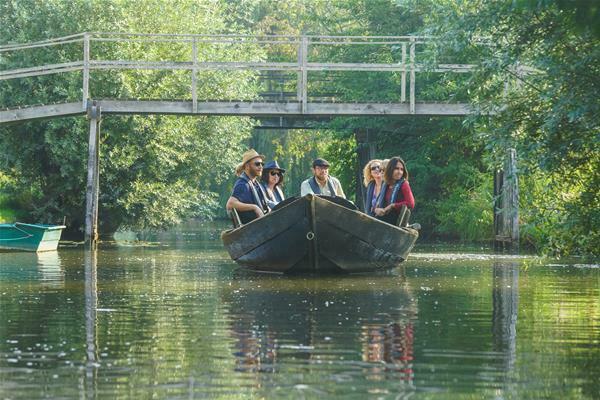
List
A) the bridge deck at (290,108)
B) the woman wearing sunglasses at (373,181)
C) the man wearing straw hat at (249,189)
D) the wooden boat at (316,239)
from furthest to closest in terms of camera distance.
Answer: the bridge deck at (290,108)
the woman wearing sunglasses at (373,181)
the man wearing straw hat at (249,189)
the wooden boat at (316,239)

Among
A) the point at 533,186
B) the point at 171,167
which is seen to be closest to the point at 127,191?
the point at 171,167

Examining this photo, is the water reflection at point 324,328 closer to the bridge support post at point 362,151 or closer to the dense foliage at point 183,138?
the dense foliage at point 183,138

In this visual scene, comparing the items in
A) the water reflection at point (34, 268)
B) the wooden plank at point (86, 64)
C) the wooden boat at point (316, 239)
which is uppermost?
the wooden plank at point (86, 64)

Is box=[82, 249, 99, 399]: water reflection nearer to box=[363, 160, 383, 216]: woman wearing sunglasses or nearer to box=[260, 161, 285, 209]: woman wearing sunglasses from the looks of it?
box=[260, 161, 285, 209]: woman wearing sunglasses

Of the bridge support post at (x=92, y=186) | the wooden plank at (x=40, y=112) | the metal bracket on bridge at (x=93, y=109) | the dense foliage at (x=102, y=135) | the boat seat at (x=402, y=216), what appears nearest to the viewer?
the boat seat at (x=402, y=216)

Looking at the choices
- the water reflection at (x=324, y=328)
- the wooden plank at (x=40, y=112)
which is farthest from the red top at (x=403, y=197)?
the wooden plank at (x=40, y=112)

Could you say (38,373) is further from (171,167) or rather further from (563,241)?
(171,167)

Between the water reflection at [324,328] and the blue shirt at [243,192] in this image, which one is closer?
the water reflection at [324,328]

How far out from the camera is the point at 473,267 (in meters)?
21.6

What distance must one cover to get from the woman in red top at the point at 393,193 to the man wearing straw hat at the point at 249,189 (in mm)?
1734

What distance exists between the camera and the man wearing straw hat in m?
20.4

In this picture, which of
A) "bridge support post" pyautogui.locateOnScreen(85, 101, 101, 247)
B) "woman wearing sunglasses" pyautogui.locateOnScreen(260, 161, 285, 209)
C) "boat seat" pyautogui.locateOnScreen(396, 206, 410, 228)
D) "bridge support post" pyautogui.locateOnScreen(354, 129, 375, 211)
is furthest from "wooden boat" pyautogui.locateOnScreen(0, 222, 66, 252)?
"bridge support post" pyautogui.locateOnScreen(354, 129, 375, 211)

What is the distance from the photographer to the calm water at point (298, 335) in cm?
816

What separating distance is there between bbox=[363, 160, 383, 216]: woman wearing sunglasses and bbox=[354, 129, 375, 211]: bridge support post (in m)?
17.2
